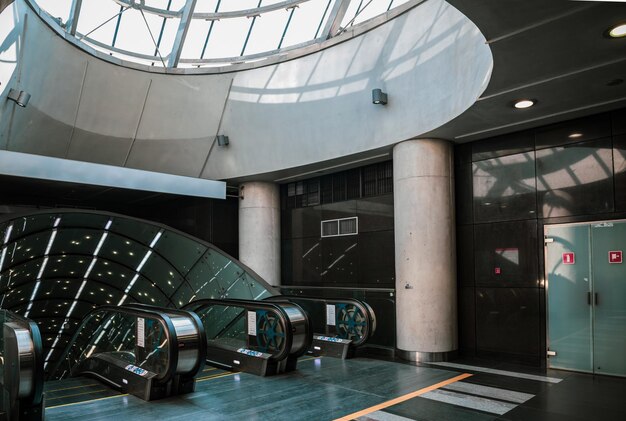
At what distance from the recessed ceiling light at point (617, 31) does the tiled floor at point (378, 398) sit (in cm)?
419

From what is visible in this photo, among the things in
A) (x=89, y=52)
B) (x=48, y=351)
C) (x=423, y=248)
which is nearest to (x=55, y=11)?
(x=89, y=52)

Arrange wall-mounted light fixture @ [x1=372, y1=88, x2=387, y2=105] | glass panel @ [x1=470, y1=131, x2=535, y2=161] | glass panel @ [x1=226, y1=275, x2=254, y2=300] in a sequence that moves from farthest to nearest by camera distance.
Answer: glass panel @ [x1=226, y1=275, x2=254, y2=300], wall-mounted light fixture @ [x1=372, y1=88, x2=387, y2=105], glass panel @ [x1=470, y1=131, x2=535, y2=161]

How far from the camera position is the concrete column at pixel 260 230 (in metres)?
14.4

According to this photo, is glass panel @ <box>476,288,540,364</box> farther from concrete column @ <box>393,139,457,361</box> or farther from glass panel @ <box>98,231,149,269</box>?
glass panel @ <box>98,231,149,269</box>

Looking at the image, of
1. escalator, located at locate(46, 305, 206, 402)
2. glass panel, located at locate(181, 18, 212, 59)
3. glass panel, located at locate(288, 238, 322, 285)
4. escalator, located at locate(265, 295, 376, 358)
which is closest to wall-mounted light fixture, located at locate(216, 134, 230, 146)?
glass panel, located at locate(181, 18, 212, 59)

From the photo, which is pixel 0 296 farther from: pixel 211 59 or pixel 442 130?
pixel 442 130

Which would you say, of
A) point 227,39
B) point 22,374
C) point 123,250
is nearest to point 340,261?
point 123,250

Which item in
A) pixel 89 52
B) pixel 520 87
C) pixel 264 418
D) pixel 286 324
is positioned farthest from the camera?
pixel 89 52

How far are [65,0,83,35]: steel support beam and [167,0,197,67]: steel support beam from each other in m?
2.48

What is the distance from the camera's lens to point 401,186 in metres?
10.1

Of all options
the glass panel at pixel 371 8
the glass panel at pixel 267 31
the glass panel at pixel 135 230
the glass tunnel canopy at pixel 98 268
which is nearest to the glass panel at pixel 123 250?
the glass tunnel canopy at pixel 98 268

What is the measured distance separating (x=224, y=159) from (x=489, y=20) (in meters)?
10.3

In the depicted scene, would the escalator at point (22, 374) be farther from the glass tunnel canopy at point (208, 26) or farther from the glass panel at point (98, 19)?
the glass panel at point (98, 19)

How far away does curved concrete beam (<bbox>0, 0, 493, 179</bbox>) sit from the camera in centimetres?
903
